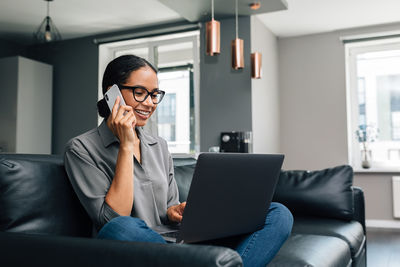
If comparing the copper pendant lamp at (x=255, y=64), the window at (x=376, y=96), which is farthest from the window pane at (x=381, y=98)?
the copper pendant lamp at (x=255, y=64)

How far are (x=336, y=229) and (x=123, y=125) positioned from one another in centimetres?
138

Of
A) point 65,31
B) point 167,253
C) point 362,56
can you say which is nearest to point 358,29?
point 362,56

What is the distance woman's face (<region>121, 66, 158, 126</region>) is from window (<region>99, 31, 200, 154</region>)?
3250 mm

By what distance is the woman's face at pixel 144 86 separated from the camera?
136 centimetres

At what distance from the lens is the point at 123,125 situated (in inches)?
48.1

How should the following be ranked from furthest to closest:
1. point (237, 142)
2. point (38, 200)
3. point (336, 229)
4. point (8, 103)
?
point (8, 103) → point (237, 142) → point (336, 229) → point (38, 200)

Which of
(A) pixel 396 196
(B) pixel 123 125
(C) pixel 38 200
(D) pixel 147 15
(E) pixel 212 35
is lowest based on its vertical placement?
(A) pixel 396 196

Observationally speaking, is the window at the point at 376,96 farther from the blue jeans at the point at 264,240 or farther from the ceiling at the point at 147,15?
the blue jeans at the point at 264,240

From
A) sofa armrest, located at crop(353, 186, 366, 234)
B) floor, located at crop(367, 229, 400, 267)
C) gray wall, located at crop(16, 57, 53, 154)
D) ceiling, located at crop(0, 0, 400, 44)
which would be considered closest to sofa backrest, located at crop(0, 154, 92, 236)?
sofa armrest, located at crop(353, 186, 366, 234)

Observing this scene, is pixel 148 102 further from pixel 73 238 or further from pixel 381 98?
pixel 381 98

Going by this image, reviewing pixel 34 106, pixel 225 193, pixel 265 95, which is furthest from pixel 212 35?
pixel 34 106

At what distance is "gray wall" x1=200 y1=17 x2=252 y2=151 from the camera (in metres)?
4.26

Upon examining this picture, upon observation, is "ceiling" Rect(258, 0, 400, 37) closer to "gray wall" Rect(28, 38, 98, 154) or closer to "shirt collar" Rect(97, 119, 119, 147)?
"gray wall" Rect(28, 38, 98, 154)

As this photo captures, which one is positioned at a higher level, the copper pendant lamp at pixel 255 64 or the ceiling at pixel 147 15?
the ceiling at pixel 147 15
